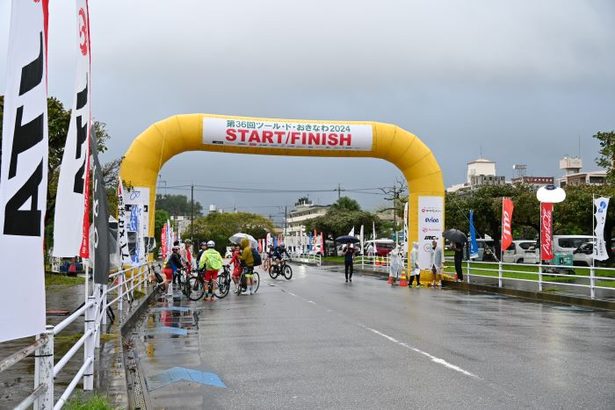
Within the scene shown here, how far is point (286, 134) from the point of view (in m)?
28.1

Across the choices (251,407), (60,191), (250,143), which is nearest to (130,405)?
(251,407)

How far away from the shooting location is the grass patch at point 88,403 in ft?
20.3

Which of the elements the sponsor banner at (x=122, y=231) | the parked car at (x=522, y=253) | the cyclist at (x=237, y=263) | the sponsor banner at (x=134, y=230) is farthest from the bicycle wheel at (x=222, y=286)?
the parked car at (x=522, y=253)

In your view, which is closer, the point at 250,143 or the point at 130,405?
the point at 130,405

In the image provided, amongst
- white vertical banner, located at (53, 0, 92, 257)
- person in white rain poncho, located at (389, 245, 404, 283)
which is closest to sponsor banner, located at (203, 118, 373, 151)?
person in white rain poncho, located at (389, 245, 404, 283)

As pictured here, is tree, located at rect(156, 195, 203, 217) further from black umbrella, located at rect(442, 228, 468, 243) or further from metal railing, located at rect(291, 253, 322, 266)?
black umbrella, located at rect(442, 228, 468, 243)

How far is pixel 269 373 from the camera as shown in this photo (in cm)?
929

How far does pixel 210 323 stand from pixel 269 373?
6364 mm

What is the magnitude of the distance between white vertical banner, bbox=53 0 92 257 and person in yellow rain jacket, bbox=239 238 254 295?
1601cm

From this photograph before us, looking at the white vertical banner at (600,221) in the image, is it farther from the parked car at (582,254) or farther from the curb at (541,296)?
the parked car at (582,254)

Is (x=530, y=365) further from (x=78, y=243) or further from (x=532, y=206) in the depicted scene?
(x=532, y=206)

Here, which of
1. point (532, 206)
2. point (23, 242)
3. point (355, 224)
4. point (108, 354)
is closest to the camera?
point (23, 242)

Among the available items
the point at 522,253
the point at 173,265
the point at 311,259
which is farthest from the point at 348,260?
the point at 311,259

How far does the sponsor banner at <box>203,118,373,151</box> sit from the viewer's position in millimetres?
27562
